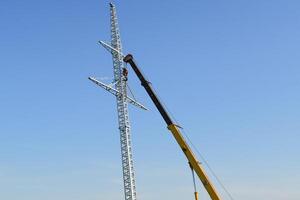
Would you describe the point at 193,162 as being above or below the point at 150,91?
below

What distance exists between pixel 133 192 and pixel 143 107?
1474cm

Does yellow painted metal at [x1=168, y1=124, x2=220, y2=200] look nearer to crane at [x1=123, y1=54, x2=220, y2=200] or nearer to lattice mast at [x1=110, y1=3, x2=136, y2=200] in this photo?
crane at [x1=123, y1=54, x2=220, y2=200]

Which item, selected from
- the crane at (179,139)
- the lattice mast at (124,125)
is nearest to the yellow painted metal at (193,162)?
the crane at (179,139)

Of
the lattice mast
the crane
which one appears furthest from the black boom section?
the lattice mast

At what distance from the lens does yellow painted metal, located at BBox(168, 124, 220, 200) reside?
150ft

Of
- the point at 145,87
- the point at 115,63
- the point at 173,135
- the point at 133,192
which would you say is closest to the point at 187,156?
the point at 173,135

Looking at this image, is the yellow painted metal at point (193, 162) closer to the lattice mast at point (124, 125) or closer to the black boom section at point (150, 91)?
the black boom section at point (150, 91)

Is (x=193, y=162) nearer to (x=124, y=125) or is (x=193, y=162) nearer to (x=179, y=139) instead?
(x=179, y=139)

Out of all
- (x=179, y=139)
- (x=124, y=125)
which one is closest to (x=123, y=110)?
(x=124, y=125)

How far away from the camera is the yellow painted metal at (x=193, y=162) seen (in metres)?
45.8

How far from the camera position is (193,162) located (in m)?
47.2

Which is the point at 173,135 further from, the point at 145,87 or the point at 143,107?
the point at 143,107

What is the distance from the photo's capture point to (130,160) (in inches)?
3147

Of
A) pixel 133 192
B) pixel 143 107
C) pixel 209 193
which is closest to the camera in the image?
pixel 209 193
